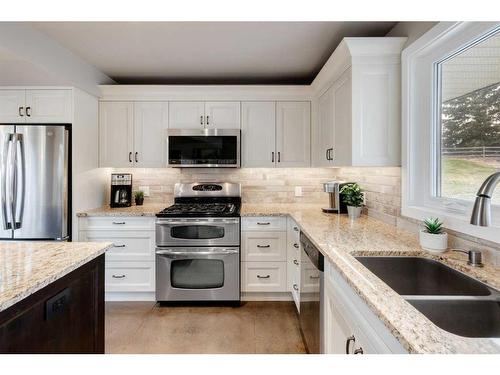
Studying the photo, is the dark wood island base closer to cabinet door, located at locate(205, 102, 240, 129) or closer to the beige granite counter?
the beige granite counter

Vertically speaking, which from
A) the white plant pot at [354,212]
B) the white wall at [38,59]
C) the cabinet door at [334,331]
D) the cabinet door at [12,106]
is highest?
the white wall at [38,59]

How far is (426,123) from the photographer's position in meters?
1.81

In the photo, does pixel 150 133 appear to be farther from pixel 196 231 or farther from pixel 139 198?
pixel 196 231

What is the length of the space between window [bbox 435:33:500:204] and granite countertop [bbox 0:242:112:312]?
6.17ft

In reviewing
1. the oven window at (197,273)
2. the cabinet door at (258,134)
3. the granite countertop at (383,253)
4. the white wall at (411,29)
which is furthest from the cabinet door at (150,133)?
the white wall at (411,29)

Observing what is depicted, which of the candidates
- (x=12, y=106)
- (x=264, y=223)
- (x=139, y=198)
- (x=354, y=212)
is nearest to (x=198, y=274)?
(x=264, y=223)

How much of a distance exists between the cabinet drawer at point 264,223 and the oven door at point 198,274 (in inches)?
9.9

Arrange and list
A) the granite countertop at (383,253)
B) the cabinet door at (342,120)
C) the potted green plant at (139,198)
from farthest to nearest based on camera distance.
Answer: the potted green plant at (139,198) → the cabinet door at (342,120) → the granite countertop at (383,253)

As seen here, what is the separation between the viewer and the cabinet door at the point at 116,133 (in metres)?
3.12

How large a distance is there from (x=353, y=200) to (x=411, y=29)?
130cm

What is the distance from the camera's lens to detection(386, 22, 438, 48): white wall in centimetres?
171

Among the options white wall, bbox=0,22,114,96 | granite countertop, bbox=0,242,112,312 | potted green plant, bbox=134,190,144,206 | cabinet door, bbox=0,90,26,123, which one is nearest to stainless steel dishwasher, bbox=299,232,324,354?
granite countertop, bbox=0,242,112,312

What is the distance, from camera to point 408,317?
0.78 m

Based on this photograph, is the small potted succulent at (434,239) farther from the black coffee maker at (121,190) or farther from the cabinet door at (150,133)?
the black coffee maker at (121,190)
